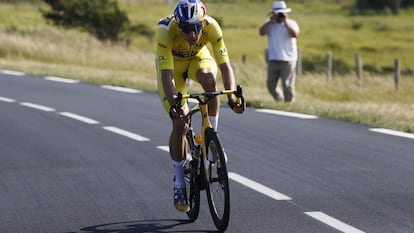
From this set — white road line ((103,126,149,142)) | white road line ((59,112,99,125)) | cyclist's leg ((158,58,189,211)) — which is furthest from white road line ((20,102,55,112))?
cyclist's leg ((158,58,189,211))

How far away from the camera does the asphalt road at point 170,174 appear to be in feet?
24.8

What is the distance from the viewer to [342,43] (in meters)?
75.1

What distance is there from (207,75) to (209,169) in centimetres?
84

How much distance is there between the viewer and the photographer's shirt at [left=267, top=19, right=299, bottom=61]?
16.9 meters

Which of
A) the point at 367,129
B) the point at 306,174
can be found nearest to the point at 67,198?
the point at 306,174

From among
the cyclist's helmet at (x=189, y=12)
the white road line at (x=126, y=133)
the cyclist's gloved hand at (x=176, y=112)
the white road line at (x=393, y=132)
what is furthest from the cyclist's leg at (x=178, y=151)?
the white road line at (x=393, y=132)

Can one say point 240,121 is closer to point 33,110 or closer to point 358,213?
point 33,110

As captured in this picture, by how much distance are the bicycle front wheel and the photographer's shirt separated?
9885mm

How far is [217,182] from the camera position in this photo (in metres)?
7.07

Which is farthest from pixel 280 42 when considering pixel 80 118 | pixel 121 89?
pixel 80 118

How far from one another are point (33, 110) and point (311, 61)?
37.4 metres

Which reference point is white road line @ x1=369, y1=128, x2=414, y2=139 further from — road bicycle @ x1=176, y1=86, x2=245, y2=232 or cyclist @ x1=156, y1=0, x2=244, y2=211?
road bicycle @ x1=176, y1=86, x2=245, y2=232

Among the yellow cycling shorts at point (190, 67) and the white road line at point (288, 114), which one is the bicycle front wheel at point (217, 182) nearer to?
the yellow cycling shorts at point (190, 67)

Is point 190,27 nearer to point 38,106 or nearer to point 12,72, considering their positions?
point 38,106
